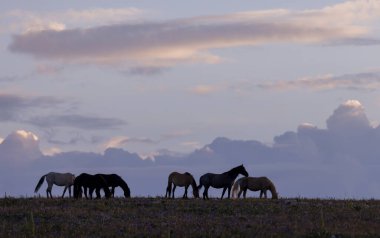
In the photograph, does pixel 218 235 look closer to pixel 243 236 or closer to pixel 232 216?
pixel 243 236

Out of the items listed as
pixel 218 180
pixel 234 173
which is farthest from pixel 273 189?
pixel 218 180

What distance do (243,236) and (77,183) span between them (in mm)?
17474

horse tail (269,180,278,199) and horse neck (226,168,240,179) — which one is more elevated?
horse neck (226,168,240,179)

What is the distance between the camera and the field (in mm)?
29250

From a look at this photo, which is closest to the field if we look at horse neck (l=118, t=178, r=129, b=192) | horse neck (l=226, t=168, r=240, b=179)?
horse neck (l=118, t=178, r=129, b=192)

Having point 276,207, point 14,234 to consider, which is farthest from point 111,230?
point 276,207

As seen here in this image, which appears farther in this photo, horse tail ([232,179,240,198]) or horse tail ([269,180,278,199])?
horse tail ([232,179,240,198])

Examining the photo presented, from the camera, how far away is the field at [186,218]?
29.2 meters

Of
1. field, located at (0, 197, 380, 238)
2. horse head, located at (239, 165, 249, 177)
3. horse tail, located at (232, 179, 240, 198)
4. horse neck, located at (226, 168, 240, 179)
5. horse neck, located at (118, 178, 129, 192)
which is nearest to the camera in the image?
field, located at (0, 197, 380, 238)

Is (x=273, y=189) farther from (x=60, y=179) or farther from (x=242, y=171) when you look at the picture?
(x=60, y=179)

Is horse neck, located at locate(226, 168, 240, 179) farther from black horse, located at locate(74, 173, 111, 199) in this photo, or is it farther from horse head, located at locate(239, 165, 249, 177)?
black horse, located at locate(74, 173, 111, 199)

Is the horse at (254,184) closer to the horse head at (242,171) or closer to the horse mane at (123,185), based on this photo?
the horse head at (242,171)

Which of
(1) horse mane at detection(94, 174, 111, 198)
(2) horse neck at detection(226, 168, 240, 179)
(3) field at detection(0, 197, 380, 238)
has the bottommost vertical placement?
(3) field at detection(0, 197, 380, 238)

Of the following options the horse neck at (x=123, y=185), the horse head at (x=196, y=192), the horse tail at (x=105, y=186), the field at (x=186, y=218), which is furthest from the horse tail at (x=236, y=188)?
the field at (x=186, y=218)
